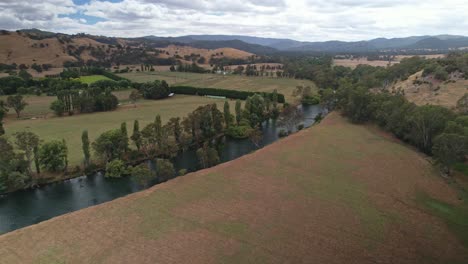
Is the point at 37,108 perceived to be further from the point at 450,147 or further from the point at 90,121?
the point at 450,147

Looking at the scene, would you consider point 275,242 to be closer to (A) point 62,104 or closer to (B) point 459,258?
(B) point 459,258

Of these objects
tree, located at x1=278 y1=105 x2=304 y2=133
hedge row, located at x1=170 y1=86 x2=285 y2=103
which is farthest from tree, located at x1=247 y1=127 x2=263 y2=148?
hedge row, located at x1=170 y1=86 x2=285 y2=103

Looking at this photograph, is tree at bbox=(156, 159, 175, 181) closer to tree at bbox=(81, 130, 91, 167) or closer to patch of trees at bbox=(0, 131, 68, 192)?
tree at bbox=(81, 130, 91, 167)

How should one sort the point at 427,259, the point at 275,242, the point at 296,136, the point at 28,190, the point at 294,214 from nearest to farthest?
the point at 427,259 < the point at 275,242 < the point at 294,214 < the point at 28,190 < the point at 296,136

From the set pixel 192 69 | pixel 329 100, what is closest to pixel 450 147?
pixel 329 100

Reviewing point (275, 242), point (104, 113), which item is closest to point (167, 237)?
point (275, 242)
